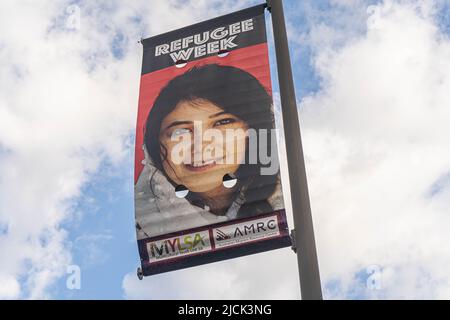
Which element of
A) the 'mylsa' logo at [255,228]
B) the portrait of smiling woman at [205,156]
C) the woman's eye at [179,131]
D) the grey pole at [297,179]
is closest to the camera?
the grey pole at [297,179]

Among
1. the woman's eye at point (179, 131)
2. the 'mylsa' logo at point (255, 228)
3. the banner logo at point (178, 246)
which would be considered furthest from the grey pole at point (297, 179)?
the banner logo at point (178, 246)

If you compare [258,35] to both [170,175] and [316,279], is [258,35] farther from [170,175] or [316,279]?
[316,279]

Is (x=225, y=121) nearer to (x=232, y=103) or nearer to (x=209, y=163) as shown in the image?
(x=232, y=103)

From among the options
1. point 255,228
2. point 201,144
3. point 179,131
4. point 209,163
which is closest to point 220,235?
point 255,228

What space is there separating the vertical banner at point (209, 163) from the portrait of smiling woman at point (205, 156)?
0.02 metres

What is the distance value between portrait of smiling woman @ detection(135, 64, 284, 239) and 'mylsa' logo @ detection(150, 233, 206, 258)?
196 millimetres

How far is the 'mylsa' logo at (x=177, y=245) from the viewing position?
8.50 meters

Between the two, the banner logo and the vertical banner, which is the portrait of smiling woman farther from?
the banner logo

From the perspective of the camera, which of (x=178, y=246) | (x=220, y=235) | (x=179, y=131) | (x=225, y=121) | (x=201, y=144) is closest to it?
(x=220, y=235)

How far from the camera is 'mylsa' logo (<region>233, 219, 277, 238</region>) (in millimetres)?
8320

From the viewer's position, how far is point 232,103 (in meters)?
9.05

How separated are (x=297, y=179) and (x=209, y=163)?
330 cm

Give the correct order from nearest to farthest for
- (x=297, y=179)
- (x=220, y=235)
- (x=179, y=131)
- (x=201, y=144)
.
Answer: (x=297, y=179) < (x=220, y=235) < (x=201, y=144) < (x=179, y=131)

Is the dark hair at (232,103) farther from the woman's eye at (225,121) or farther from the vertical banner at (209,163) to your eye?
the woman's eye at (225,121)
